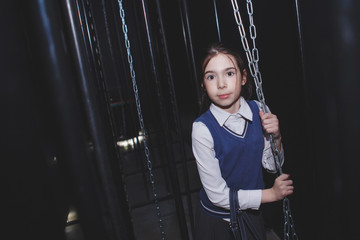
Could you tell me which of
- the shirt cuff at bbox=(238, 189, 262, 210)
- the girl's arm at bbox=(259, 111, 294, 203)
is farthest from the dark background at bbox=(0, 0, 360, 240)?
the shirt cuff at bbox=(238, 189, 262, 210)

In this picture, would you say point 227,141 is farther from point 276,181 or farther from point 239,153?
point 276,181

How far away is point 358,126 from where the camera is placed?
51 cm

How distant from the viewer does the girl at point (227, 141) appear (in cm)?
137

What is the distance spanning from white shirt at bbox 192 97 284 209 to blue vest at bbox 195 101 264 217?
0.10 feet

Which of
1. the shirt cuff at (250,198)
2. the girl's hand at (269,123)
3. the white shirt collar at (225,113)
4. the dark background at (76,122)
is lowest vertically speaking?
the shirt cuff at (250,198)

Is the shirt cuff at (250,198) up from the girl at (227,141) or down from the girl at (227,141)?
down

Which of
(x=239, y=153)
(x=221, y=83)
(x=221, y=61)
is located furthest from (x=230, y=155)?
(x=221, y=61)

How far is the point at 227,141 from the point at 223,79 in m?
0.34

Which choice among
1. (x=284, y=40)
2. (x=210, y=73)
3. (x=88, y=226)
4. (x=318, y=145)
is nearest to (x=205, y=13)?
(x=284, y=40)

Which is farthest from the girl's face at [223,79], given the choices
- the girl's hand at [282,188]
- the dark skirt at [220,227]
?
the dark skirt at [220,227]

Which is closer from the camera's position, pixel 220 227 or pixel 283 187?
pixel 283 187

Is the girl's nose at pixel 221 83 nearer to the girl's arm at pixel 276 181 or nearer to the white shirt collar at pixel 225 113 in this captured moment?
the white shirt collar at pixel 225 113

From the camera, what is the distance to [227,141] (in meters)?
1.39

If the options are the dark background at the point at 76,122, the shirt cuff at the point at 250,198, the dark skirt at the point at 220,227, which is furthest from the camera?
the dark skirt at the point at 220,227
